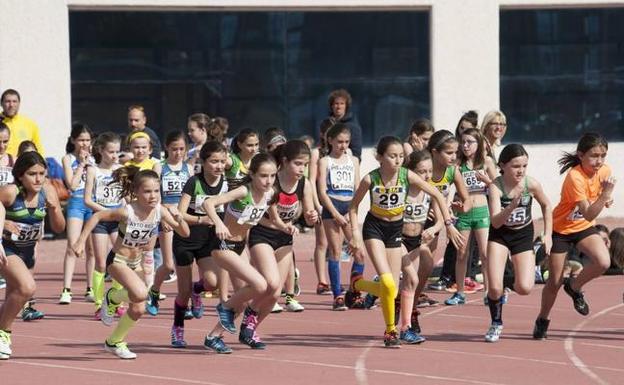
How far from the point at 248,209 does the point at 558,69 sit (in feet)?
45.2

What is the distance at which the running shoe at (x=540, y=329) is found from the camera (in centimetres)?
1353

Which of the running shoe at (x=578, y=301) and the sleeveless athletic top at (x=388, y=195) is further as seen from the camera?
the running shoe at (x=578, y=301)

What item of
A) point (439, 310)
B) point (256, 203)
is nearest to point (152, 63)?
point (439, 310)

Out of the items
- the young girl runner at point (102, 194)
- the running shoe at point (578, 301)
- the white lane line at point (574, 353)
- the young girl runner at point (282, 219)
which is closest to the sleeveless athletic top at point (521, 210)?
the running shoe at point (578, 301)

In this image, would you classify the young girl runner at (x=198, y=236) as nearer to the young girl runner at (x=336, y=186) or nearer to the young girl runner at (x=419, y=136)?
the young girl runner at (x=336, y=186)

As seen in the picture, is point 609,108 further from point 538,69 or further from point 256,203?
point 256,203

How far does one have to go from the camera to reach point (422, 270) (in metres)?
14.3

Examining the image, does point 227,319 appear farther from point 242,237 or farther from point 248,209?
point 248,209

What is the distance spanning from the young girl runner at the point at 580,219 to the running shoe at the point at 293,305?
9.63 feet

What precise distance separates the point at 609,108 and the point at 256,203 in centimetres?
1423

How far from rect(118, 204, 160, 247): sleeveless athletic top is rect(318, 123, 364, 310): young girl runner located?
3.36 m

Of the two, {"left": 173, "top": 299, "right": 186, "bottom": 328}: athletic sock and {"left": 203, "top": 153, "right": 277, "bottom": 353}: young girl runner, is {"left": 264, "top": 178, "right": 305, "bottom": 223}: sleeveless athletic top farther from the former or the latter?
{"left": 173, "top": 299, "right": 186, "bottom": 328}: athletic sock

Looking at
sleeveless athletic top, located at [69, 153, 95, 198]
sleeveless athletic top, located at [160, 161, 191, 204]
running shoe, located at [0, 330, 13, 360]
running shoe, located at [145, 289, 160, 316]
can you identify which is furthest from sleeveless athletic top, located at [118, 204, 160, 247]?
sleeveless athletic top, located at [69, 153, 95, 198]

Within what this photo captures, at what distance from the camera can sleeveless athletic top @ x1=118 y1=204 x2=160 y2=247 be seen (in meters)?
12.8
